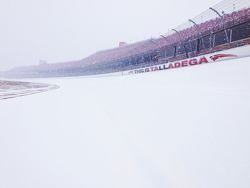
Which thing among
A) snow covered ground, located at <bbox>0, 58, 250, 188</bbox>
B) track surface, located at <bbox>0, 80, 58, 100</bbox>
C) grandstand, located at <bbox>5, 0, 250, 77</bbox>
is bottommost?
track surface, located at <bbox>0, 80, 58, 100</bbox>

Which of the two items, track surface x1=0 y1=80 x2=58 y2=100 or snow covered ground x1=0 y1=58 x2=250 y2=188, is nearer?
snow covered ground x1=0 y1=58 x2=250 y2=188

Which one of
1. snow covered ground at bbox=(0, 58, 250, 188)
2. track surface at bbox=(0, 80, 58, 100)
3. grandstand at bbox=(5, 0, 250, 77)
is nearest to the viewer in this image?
snow covered ground at bbox=(0, 58, 250, 188)

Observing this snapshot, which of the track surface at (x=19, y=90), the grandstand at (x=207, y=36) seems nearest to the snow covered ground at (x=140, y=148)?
the track surface at (x=19, y=90)

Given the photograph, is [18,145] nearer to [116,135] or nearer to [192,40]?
[116,135]

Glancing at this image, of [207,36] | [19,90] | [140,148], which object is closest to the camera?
[140,148]

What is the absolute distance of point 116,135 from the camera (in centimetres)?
354

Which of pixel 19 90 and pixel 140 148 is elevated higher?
pixel 140 148

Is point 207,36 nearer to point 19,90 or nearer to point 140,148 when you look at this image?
point 140,148

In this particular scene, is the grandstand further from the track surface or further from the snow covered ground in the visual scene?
the track surface

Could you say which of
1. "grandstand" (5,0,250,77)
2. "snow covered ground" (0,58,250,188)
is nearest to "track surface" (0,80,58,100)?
"snow covered ground" (0,58,250,188)

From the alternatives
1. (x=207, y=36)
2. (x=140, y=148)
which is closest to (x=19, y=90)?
(x=140, y=148)

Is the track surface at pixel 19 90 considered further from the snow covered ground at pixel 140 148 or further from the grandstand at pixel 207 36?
the grandstand at pixel 207 36

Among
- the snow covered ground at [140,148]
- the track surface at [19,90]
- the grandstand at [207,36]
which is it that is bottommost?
the track surface at [19,90]

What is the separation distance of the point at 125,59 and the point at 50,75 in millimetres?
32129
